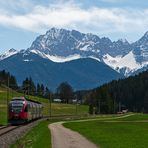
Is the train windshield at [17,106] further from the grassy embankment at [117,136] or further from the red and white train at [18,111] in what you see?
the grassy embankment at [117,136]

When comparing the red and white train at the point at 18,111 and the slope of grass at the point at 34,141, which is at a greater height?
the red and white train at the point at 18,111

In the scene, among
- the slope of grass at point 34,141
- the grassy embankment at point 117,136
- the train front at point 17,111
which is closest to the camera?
the grassy embankment at point 117,136

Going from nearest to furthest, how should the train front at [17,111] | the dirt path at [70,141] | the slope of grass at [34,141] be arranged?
the dirt path at [70,141], the slope of grass at [34,141], the train front at [17,111]

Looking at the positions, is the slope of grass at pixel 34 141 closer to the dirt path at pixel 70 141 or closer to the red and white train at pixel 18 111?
→ the dirt path at pixel 70 141

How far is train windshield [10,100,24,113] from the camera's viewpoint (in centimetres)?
8550

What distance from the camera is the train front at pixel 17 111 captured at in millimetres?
85438

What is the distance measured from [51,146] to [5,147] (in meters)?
3.71

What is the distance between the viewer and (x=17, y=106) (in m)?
85.7

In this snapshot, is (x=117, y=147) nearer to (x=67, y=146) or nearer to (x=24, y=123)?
(x=67, y=146)

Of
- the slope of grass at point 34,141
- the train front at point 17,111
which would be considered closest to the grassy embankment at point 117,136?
the slope of grass at point 34,141

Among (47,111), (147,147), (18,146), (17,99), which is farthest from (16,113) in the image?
(47,111)

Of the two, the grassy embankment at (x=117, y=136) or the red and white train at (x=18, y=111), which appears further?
the red and white train at (x=18, y=111)

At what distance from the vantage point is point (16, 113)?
85.4 m

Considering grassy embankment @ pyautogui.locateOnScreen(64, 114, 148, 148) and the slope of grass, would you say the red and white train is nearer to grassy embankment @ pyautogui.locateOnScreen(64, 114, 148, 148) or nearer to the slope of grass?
grassy embankment @ pyautogui.locateOnScreen(64, 114, 148, 148)
